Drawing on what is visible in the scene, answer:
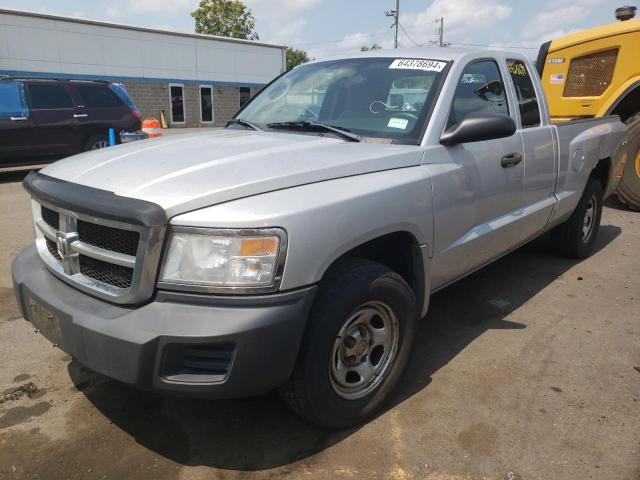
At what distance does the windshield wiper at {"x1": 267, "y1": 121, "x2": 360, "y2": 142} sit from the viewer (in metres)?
2.88

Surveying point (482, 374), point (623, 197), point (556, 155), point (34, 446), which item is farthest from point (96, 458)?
point (623, 197)

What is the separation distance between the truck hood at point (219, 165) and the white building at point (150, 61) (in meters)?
21.9

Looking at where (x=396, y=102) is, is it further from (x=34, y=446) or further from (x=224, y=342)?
(x=34, y=446)

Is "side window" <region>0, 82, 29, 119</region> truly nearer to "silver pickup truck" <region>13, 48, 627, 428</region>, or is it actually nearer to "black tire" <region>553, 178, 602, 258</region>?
"silver pickup truck" <region>13, 48, 627, 428</region>

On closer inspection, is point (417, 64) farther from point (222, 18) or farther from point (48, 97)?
point (222, 18)

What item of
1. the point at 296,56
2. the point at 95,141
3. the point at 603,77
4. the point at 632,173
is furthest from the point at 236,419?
the point at 296,56

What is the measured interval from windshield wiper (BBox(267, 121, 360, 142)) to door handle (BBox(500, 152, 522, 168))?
3.44ft

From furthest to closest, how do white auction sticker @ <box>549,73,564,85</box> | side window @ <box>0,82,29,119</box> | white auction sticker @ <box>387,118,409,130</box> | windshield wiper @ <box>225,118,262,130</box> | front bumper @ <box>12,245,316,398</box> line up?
side window @ <box>0,82,29,119</box>
white auction sticker @ <box>549,73,564,85</box>
windshield wiper @ <box>225,118,262,130</box>
white auction sticker @ <box>387,118,409,130</box>
front bumper @ <box>12,245,316,398</box>

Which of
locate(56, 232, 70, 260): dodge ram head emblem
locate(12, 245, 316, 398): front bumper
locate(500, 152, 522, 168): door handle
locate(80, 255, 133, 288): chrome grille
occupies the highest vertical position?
locate(500, 152, 522, 168): door handle

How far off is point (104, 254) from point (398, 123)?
66.9 inches

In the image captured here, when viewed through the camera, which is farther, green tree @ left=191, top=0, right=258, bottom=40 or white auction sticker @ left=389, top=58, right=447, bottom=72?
green tree @ left=191, top=0, right=258, bottom=40

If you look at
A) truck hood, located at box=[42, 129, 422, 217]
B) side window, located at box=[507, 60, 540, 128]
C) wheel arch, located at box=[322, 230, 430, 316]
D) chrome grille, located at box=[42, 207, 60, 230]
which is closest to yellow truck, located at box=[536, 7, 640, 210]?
side window, located at box=[507, 60, 540, 128]

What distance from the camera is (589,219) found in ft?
17.1

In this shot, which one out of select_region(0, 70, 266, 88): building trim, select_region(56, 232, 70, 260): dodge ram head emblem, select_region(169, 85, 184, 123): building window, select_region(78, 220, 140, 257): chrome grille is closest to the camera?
select_region(78, 220, 140, 257): chrome grille
